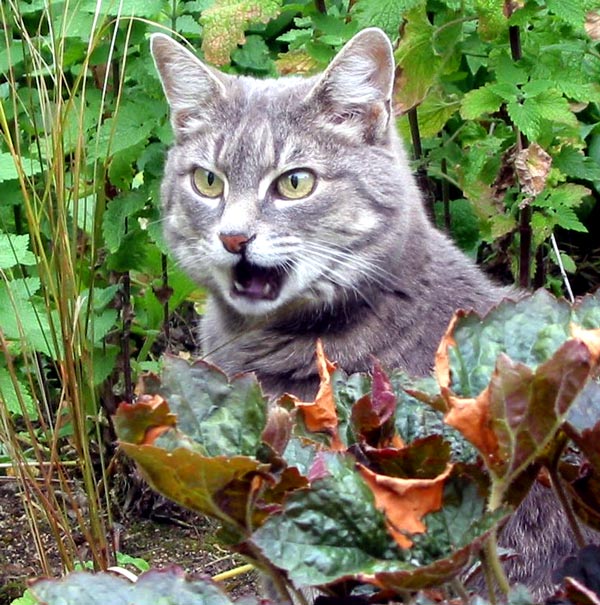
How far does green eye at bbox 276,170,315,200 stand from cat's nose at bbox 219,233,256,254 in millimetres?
203

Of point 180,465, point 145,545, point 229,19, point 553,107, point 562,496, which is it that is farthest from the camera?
point 145,545

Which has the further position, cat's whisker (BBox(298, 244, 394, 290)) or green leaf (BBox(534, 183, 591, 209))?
green leaf (BBox(534, 183, 591, 209))

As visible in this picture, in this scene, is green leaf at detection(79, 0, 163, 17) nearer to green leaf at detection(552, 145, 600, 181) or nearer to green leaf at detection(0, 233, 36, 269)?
green leaf at detection(0, 233, 36, 269)

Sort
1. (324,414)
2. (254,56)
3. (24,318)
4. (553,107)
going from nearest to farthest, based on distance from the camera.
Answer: (324,414)
(24,318)
(553,107)
(254,56)

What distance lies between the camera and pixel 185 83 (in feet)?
8.91

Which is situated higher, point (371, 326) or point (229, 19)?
point (229, 19)

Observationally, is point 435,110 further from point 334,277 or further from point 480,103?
point 334,277

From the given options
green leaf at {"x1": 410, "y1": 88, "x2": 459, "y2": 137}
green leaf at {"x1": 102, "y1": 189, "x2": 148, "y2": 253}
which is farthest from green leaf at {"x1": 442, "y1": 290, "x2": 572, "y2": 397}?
green leaf at {"x1": 410, "y1": 88, "x2": 459, "y2": 137}

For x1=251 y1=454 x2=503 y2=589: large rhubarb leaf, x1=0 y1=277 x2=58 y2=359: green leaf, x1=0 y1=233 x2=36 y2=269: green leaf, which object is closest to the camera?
x1=251 y1=454 x2=503 y2=589: large rhubarb leaf

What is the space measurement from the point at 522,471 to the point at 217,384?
29 cm

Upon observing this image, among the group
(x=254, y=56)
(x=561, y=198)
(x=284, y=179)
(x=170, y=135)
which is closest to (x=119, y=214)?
(x=170, y=135)

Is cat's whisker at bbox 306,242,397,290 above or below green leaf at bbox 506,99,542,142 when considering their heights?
below

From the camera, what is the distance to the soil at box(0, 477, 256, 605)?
107 inches

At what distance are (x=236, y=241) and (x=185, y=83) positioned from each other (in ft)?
1.72
